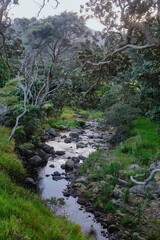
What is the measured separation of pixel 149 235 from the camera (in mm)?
11859

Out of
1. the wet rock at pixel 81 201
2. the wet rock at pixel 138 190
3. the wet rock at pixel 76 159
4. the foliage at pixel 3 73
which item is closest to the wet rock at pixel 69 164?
the wet rock at pixel 76 159

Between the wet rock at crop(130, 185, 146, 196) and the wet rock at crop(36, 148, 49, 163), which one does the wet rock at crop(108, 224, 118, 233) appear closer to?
the wet rock at crop(130, 185, 146, 196)

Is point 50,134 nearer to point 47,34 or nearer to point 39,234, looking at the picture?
point 47,34

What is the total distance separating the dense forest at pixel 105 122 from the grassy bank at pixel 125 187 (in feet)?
0.13

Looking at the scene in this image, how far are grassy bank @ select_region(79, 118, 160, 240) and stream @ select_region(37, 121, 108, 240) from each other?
842mm

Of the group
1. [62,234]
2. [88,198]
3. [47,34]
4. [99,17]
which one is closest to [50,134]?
[47,34]

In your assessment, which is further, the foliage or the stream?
the foliage

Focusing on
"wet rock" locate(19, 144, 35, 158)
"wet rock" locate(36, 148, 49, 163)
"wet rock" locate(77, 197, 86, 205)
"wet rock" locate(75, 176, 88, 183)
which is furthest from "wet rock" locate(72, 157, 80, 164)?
"wet rock" locate(77, 197, 86, 205)

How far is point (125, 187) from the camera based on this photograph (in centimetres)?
1574

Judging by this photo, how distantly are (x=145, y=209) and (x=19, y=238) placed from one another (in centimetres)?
797

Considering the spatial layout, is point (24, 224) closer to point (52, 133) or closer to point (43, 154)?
point (43, 154)

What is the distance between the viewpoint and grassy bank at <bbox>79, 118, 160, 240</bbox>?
12.8m

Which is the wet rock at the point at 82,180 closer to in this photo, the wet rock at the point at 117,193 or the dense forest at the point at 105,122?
the dense forest at the point at 105,122

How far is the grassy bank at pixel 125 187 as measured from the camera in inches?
504
